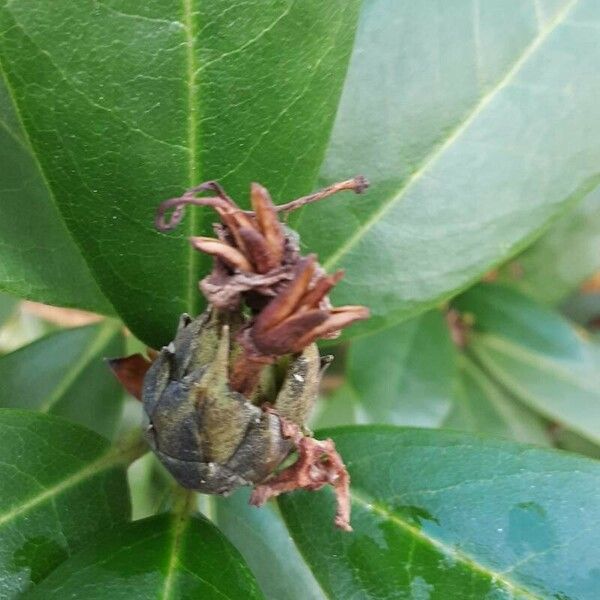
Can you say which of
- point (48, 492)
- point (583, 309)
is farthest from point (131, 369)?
point (583, 309)

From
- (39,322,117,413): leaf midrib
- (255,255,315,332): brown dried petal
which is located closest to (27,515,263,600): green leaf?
(255,255,315,332): brown dried petal

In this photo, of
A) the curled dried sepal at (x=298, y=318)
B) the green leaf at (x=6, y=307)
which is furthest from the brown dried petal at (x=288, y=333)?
the green leaf at (x=6, y=307)

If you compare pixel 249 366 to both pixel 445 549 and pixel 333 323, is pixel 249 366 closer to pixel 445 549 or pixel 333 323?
pixel 333 323

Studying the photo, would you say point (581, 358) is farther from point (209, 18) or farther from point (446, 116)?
point (209, 18)

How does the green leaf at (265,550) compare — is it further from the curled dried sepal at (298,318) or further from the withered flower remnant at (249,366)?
the curled dried sepal at (298,318)

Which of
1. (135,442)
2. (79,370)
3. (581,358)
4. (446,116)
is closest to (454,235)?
(446,116)

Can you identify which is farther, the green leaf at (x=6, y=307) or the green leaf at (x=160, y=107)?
the green leaf at (x=6, y=307)

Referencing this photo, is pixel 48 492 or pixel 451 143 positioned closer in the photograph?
pixel 48 492
